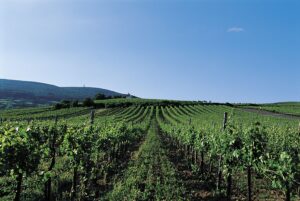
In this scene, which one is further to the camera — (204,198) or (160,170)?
(160,170)

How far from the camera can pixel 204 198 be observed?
1216 centimetres

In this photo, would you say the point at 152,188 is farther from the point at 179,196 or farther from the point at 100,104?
the point at 100,104

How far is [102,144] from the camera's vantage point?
17.0 meters

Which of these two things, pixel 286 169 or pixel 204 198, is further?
pixel 204 198

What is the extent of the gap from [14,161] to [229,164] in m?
7.06

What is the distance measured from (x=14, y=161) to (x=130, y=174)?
769cm

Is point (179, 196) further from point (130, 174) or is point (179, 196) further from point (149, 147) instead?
point (149, 147)

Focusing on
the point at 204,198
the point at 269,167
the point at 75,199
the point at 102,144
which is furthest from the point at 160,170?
the point at 269,167

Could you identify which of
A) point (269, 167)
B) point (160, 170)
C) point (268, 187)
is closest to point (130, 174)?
point (160, 170)

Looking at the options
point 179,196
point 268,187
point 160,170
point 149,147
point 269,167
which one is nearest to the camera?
point 269,167

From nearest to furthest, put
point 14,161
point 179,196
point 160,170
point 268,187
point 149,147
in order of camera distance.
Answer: point 14,161, point 179,196, point 268,187, point 160,170, point 149,147

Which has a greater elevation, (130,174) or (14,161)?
(14,161)

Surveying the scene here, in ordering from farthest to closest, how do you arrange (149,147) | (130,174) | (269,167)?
1. (149,147)
2. (130,174)
3. (269,167)

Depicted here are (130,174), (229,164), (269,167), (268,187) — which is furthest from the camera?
(130,174)
